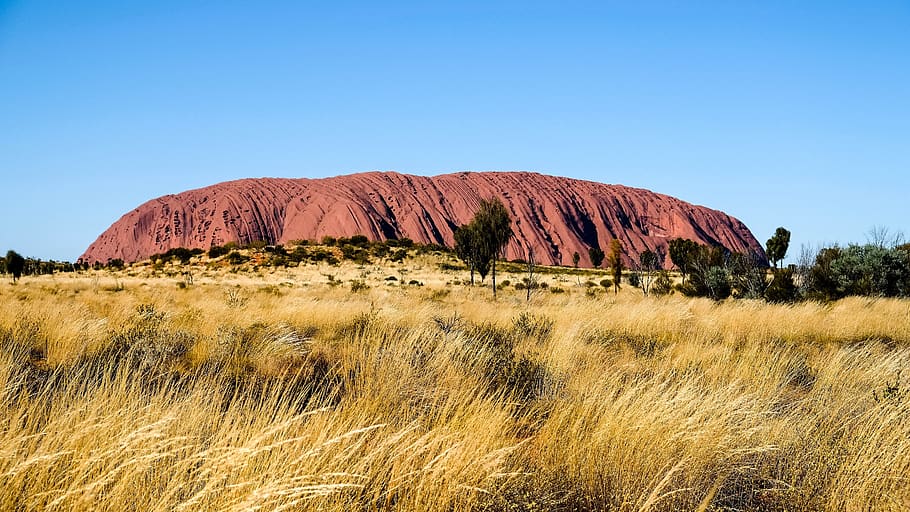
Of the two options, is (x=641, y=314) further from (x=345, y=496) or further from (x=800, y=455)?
(x=345, y=496)

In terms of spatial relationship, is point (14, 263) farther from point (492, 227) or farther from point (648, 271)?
point (648, 271)

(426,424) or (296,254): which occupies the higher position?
(296,254)

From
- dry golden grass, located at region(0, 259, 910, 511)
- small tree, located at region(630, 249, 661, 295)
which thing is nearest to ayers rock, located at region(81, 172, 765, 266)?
small tree, located at region(630, 249, 661, 295)

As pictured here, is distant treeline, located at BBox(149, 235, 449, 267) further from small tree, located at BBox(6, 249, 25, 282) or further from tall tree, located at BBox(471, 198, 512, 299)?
tall tree, located at BBox(471, 198, 512, 299)

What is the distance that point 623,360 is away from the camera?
7.16m

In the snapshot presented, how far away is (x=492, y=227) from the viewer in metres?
31.7

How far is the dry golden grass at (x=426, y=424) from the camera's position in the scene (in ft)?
8.38

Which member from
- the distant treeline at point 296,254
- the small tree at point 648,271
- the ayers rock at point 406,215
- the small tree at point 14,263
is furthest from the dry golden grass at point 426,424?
the ayers rock at point 406,215

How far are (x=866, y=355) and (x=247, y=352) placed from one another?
759 cm

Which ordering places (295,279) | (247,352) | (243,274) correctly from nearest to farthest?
(247,352) < (295,279) < (243,274)

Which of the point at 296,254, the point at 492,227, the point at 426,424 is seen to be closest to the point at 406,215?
the point at 296,254

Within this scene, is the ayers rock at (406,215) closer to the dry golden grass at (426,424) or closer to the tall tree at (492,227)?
the tall tree at (492,227)

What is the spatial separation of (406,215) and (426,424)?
376 feet

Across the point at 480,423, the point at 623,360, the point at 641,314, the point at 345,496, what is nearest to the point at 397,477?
the point at 345,496
